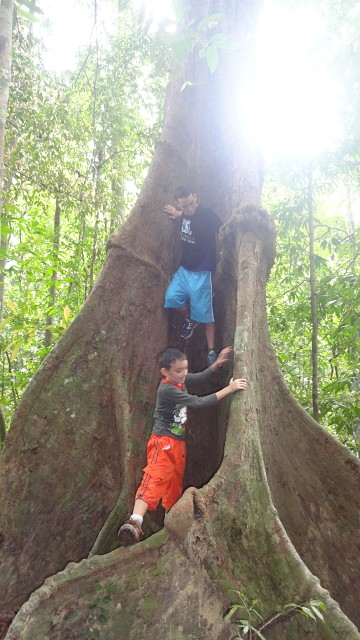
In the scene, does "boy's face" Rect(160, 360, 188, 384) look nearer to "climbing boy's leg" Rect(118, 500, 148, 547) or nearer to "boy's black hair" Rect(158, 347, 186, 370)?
"boy's black hair" Rect(158, 347, 186, 370)

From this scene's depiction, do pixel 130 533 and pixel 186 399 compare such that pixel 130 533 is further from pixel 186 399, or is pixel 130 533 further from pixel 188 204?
pixel 188 204

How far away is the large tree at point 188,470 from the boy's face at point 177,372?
17.3 inches

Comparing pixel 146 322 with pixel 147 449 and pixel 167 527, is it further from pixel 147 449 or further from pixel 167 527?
pixel 167 527

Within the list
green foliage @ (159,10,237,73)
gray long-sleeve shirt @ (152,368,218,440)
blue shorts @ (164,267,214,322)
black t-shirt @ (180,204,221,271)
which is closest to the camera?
green foliage @ (159,10,237,73)

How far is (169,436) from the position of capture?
11.0ft

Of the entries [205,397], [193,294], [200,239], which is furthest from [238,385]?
[200,239]

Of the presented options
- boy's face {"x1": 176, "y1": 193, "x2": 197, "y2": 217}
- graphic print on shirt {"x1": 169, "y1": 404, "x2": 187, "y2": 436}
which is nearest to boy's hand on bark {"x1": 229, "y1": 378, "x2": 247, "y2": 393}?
graphic print on shirt {"x1": 169, "y1": 404, "x2": 187, "y2": 436}

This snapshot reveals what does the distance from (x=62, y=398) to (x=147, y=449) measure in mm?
790

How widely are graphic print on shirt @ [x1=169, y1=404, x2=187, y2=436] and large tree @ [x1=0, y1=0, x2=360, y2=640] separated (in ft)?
1.25

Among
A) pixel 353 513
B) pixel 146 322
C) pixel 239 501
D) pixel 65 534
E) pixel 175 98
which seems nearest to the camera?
pixel 239 501

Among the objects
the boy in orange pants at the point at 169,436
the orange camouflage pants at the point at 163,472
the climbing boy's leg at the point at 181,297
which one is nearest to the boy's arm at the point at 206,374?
the boy in orange pants at the point at 169,436

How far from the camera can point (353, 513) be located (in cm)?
317

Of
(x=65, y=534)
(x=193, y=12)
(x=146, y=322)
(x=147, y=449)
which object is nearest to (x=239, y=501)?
(x=147, y=449)

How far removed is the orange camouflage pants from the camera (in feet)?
10.1
